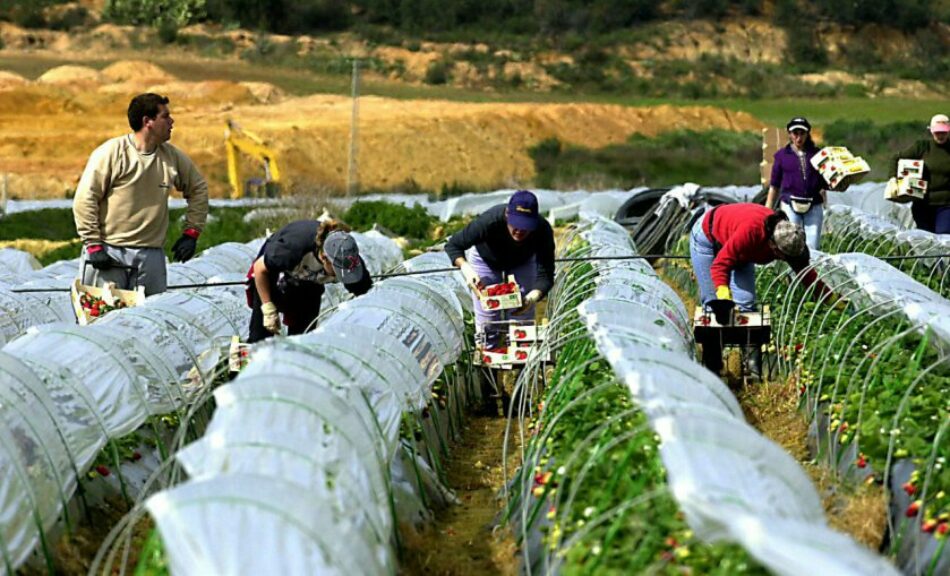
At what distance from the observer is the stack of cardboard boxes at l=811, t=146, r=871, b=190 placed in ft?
36.6

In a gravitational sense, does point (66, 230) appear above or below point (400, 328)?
below

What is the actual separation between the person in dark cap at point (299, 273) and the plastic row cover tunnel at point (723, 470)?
1.26 m

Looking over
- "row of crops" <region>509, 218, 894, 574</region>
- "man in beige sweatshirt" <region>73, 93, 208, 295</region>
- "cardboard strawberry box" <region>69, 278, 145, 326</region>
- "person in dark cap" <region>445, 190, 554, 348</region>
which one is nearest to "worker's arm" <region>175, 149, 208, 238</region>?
"man in beige sweatshirt" <region>73, 93, 208, 295</region>

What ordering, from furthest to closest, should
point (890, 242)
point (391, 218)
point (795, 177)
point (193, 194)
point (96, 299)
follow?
point (391, 218) → point (890, 242) → point (795, 177) → point (193, 194) → point (96, 299)

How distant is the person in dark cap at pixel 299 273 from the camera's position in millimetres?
7359

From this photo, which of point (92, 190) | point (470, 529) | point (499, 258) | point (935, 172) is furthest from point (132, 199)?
point (935, 172)

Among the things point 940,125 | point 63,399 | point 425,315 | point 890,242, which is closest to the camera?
point 63,399

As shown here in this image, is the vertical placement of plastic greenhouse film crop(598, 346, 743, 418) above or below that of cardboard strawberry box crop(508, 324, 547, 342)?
above

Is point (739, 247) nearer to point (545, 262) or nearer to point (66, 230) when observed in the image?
point (545, 262)

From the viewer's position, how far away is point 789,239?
8.16m

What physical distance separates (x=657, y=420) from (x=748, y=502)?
535mm

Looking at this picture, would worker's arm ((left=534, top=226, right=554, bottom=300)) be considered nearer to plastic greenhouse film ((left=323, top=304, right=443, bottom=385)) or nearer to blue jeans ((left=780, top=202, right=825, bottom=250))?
plastic greenhouse film ((left=323, top=304, right=443, bottom=385))

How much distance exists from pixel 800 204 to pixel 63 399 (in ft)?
21.7

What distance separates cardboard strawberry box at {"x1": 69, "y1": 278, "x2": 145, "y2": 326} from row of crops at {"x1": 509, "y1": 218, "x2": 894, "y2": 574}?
8.14ft
